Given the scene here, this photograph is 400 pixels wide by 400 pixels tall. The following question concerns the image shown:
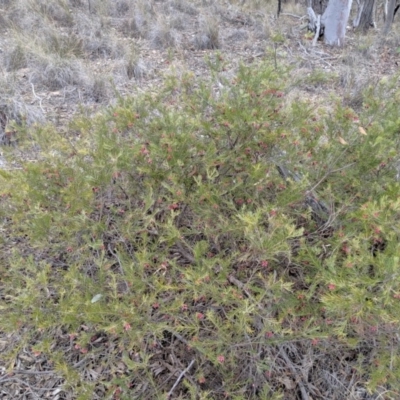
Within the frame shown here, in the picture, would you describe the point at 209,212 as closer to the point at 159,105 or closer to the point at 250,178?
the point at 250,178

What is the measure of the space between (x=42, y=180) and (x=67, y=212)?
0.81 ft

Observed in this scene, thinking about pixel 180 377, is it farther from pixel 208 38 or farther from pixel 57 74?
pixel 208 38

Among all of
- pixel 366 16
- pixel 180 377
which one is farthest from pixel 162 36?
pixel 180 377

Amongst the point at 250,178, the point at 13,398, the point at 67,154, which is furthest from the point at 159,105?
the point at 13,398

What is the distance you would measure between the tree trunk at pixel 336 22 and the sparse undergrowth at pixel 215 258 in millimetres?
5395

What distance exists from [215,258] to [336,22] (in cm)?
672

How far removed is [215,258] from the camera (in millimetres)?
1770

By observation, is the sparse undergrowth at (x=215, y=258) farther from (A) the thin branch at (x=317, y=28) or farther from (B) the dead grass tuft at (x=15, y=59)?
(A) the thin branch at (x=317, y=28)

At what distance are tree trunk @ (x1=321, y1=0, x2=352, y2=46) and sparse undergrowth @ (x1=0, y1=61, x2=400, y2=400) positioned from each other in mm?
5395

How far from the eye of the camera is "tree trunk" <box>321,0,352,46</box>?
7012mm

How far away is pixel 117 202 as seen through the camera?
7.27ft

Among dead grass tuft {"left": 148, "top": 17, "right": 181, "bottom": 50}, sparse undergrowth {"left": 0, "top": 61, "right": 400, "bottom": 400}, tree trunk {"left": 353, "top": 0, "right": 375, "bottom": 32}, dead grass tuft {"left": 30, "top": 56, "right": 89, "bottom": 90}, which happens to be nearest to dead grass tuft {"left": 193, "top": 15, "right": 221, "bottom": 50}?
dead grass tuft {"left": 148, "top": 17, "right": 181, "bottom": 50}

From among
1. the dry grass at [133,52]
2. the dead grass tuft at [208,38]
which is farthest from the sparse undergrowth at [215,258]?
the dead grass tuft at [208,38]

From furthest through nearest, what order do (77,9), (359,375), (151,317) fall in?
1. (77,9)
2. (359,375)
3. (151,317)
